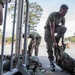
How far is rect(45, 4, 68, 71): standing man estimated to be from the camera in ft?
10.7

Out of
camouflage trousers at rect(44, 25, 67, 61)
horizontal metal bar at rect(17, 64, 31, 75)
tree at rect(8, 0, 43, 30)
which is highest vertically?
tree at rect(8, 0, 43, 30)

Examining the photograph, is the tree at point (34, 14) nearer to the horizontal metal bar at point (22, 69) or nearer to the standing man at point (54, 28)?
the standing man at point (54, 28)

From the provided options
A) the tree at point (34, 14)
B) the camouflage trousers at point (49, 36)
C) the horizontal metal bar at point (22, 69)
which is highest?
the tree at point (34, 14)

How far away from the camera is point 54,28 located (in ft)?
10.9

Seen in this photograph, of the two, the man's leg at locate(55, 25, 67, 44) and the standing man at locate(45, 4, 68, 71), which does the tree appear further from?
the man's leg at locate(55, 25, 67, 44)

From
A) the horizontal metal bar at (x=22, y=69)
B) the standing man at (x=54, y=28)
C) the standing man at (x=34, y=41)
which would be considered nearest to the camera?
the horizontal metal bar at (x=22, y=69)

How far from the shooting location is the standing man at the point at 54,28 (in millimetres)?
3250

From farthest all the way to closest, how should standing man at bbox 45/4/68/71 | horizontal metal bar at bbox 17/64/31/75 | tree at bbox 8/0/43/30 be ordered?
tree at bbox 8/0/43/30, standing man at bbox 45/4/68/71, horizontal metal bar at bbox 17/64/31/75

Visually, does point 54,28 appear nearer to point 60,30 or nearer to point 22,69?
point 60,30

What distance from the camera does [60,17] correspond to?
3.42 meters

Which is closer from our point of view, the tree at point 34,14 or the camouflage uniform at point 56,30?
the camouflage uniform at point 56,30

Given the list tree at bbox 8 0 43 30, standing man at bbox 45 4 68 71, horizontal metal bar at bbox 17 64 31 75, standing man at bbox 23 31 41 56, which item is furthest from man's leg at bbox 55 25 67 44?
horizontal metal bar at bbox 17 64 31 75

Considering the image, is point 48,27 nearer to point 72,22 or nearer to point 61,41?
point 61,41

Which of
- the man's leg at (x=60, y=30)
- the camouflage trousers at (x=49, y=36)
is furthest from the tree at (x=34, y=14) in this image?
the man's leg at (x=60, y=30)
